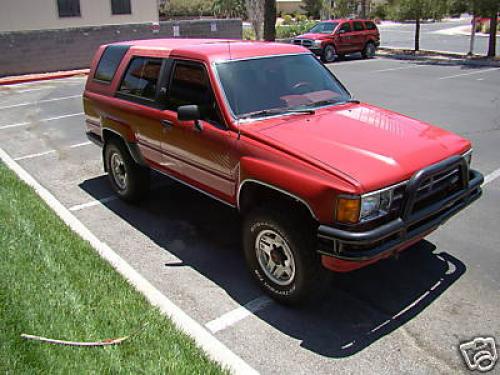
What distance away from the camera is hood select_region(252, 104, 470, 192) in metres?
3.61

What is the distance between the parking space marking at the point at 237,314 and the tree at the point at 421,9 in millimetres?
23437

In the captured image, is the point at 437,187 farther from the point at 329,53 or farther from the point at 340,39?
the point at 340,39

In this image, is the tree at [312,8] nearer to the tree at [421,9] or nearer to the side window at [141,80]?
the tree at [421,9]

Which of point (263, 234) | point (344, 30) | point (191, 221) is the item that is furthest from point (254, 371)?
point (344, 30)

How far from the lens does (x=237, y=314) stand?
3.99 meters

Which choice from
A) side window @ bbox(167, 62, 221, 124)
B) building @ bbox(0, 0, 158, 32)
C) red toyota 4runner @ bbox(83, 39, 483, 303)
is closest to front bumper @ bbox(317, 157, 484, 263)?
red toyota 4runner @ bbox(83, 39, 483, 303)

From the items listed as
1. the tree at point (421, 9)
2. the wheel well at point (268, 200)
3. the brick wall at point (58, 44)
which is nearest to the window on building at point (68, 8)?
the brick wall at point (58, 44)

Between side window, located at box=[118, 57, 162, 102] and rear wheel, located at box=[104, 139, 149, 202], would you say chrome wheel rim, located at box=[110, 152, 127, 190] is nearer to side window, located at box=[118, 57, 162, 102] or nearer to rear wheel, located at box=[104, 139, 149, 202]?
rear wheel, located at box=[104, 139, 149, 202]

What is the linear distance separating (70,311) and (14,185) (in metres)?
3.54

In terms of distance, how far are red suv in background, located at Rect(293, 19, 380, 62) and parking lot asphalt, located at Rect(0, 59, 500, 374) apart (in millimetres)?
15151

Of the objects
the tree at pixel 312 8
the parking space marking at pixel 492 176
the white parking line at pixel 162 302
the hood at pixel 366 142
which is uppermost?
the tree at pixel 312 8

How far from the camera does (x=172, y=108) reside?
5.16 m

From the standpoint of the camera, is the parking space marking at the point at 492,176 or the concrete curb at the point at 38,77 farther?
the concrete curb at the point at 38,77

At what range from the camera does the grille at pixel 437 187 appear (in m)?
3.82
